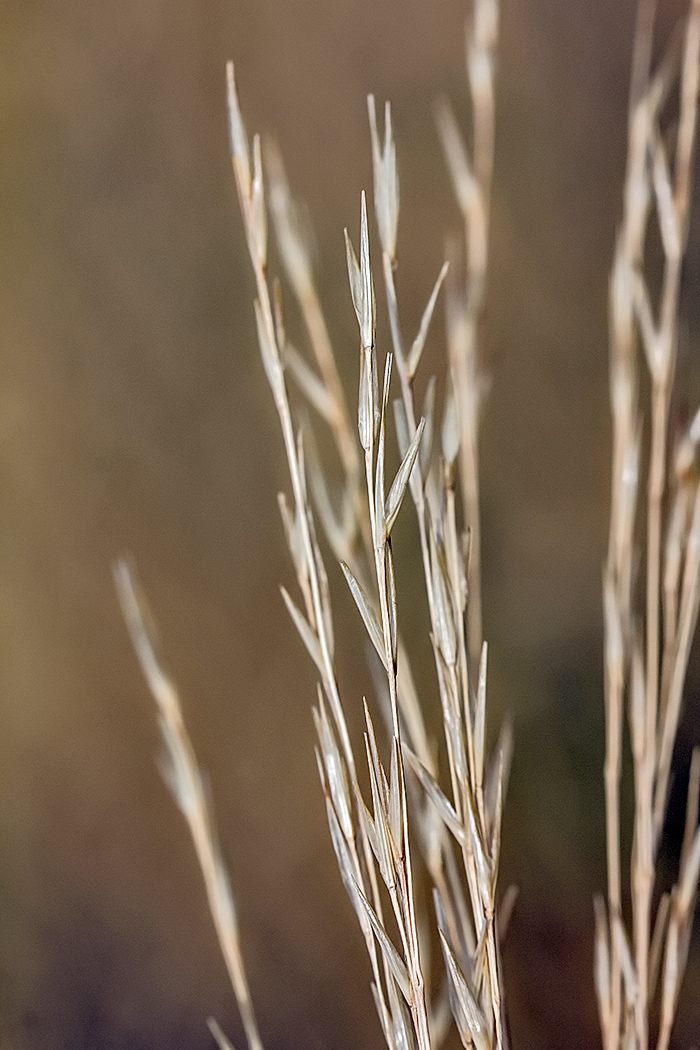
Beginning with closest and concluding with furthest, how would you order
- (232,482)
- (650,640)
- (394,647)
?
1. (394,647)
2. (650,640)
3. (232,482)

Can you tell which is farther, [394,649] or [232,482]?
[232,482]

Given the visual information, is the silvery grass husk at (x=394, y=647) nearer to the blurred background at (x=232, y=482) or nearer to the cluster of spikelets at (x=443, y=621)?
the cluster of spikelets at (x=443, y=621)

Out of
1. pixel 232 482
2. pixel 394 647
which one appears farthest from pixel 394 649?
pixel 232 482

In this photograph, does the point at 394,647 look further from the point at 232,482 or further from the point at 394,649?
the point at 232,482

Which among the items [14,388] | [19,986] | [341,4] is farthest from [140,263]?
[19,986]

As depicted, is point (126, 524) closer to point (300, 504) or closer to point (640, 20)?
point (300, 504)

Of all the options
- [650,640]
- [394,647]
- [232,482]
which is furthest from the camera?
[232,482]

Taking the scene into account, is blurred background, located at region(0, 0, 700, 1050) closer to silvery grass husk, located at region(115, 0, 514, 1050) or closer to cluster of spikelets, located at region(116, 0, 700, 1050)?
cluster of spikelets, located at region(116, 0, 700, 1050)
